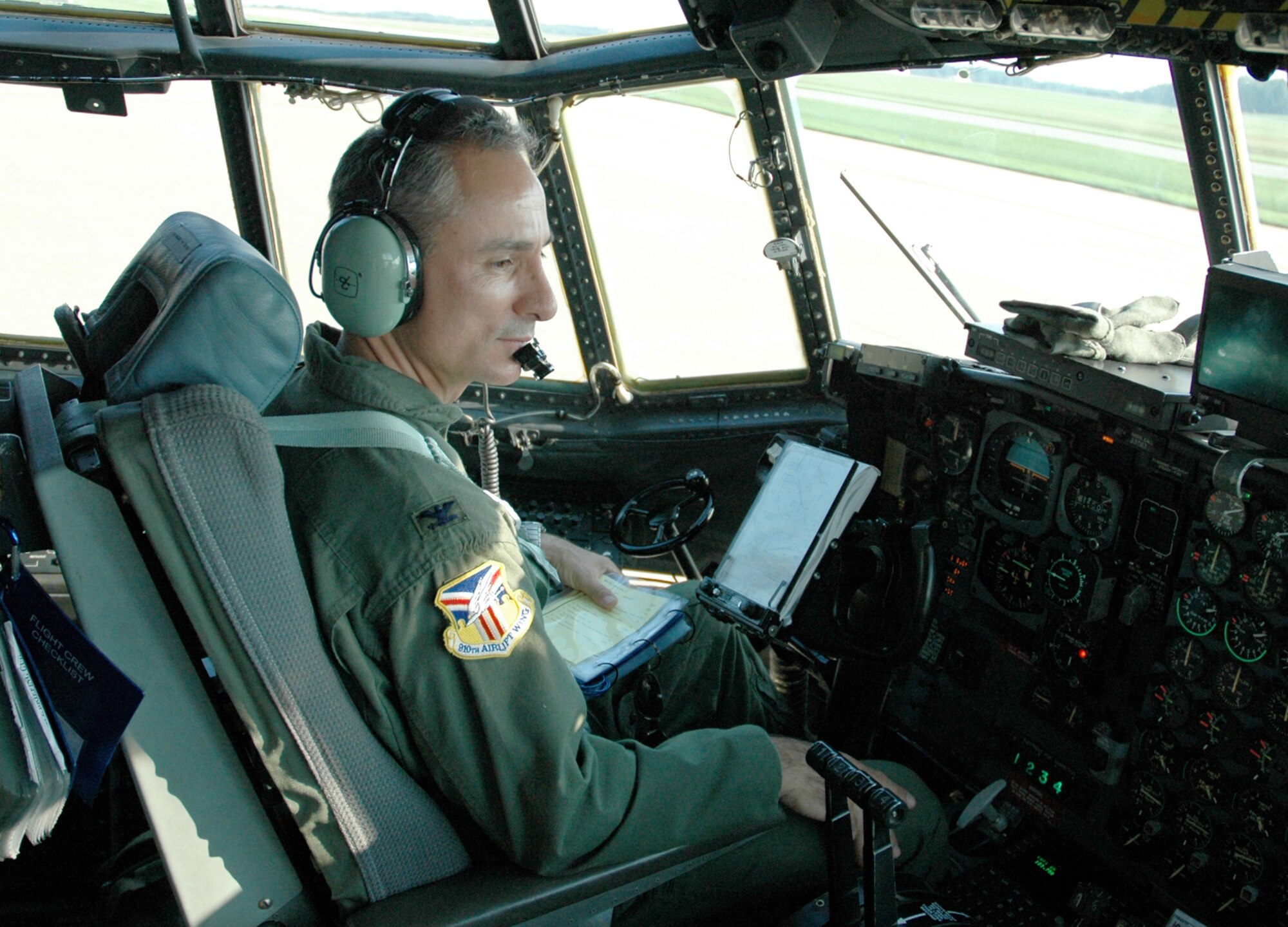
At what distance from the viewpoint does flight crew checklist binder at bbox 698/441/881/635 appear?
2.12 m

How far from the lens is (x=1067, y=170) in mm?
2867

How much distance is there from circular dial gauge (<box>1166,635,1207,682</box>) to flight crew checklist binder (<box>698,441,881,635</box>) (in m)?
0.68

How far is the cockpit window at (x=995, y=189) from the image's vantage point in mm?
2318

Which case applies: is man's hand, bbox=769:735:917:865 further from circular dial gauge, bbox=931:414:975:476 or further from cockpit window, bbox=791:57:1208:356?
cockpit window, bbox=791:57:1208:356

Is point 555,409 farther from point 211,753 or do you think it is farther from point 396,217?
point 211,753

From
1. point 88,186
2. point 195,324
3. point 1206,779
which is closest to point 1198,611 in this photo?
point 1206,779

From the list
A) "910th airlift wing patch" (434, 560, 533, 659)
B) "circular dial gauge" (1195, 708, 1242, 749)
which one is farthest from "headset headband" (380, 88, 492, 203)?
"circular dial gauge" (1195, 708, 1242, 749)

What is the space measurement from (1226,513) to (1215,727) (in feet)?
1.30

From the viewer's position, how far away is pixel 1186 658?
1.77 metres

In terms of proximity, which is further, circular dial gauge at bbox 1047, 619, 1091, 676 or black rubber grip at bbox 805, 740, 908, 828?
circular dial gauge at bbox 1047, 619, 1091, 676

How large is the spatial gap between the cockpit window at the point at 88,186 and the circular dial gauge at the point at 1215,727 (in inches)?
124

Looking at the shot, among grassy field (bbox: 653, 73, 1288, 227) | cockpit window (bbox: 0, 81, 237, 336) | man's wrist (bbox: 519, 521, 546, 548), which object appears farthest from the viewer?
cockpit window (bbox: 0, 81, 237, 336)

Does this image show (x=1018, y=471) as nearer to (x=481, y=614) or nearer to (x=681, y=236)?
(x=481, y=614)

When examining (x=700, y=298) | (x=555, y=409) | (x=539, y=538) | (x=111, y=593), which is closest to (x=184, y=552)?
(x=111, y=593)
